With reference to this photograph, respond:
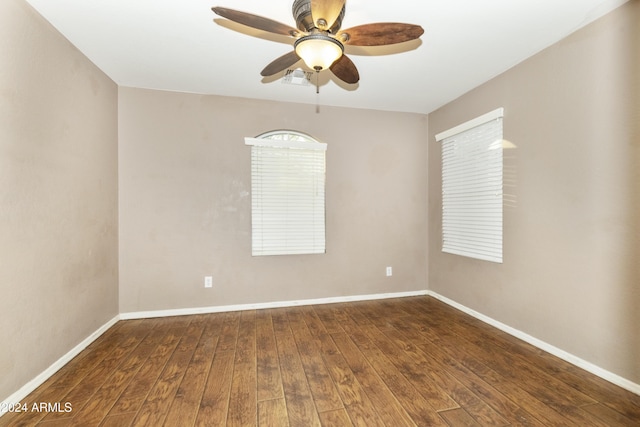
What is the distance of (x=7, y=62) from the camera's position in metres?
1.75

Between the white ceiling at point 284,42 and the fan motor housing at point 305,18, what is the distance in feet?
1.06

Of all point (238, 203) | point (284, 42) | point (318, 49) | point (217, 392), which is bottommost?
point (217, 392)

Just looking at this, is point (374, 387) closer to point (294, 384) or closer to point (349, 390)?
point (349, 390)

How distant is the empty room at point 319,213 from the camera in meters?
1.82

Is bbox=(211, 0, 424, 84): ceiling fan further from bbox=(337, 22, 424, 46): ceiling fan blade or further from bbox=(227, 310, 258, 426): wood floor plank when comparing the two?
bbox=(227, 310, 258, 426): wood floor plank

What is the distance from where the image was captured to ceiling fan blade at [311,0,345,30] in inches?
56.7

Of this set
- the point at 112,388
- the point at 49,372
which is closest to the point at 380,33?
the point at 112,388

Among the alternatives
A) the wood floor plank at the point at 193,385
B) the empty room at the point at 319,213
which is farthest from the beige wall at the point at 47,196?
the wood floor plank at the point at 193,385

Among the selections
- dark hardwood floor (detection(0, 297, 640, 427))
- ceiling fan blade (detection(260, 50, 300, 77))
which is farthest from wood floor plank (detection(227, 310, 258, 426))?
ceiling fan blade (detection(260, 50, 300, 77))

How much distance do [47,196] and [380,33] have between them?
2573mm

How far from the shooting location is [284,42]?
2379mm

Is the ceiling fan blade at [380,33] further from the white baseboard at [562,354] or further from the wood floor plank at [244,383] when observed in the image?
the white baseboard at [562,354]

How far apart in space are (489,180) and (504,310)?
1.32 m

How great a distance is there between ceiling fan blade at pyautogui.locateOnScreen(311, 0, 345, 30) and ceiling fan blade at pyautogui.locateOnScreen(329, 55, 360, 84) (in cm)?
38
